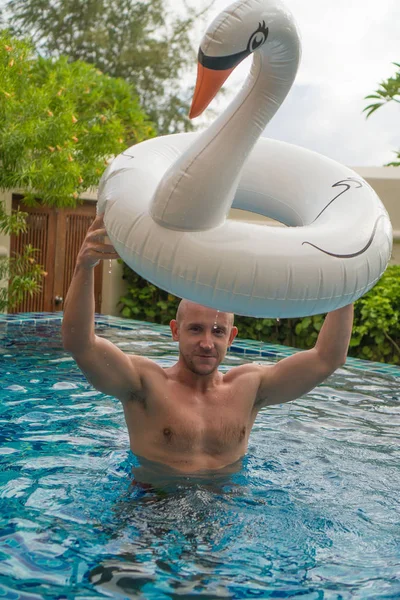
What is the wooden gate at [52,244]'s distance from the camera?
9.95m

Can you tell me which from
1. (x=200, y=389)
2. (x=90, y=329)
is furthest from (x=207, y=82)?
(x=200, y=389)

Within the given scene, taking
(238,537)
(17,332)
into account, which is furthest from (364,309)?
(238,537)

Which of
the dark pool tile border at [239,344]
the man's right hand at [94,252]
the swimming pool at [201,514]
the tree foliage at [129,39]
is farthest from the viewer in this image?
the tree foliage at [129,39]

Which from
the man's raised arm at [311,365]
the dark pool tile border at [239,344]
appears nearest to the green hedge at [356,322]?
the dark pool tile border at [239,344]

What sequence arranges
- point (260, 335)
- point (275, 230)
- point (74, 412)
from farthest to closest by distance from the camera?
point (260, 335) < point (74, 412) < point (275, 230)

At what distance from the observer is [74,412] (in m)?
4.54

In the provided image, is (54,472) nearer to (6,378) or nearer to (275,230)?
(275,230)

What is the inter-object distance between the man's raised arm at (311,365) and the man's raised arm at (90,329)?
2.02 ft

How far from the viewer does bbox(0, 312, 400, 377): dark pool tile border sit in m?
6.40

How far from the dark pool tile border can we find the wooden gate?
5.34 feet

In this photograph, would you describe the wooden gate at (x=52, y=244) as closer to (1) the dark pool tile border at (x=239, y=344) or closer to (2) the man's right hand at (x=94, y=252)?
(1) the dark pool tile border at (x=239, y=344)

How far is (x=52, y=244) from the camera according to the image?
33.3 ft

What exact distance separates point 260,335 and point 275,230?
6451 mm

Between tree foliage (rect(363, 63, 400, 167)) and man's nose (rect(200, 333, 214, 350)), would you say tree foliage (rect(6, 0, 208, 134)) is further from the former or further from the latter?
man's nose (rect(200, 333, 214, 350))
